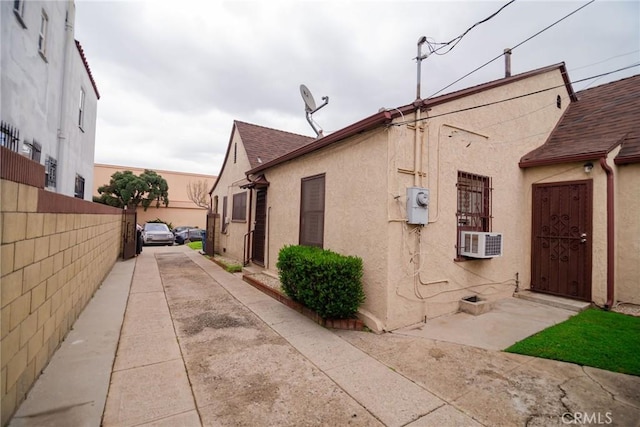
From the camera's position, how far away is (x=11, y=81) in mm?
5914

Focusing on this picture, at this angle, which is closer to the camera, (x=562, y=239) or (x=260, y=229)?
(x=562, y=239)

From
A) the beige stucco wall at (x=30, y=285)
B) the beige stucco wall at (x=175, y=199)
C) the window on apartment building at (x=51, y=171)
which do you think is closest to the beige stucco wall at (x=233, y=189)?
the window on apartment building at (x=51, y=171)

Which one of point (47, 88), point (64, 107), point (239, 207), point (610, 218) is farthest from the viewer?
point (239, 207)

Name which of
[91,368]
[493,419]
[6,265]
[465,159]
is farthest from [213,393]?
[465,159]

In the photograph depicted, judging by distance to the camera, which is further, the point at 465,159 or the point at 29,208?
the point at 465,159

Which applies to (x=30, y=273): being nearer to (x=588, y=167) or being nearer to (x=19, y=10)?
(x=19, y=10)

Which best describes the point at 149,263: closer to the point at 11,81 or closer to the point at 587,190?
the point at 11,81

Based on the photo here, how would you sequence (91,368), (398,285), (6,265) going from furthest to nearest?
(398,285)
(91,368)
(6,265)

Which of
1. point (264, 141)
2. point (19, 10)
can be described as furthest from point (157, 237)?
point (19, 10)

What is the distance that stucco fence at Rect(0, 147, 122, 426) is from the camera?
2152 mm

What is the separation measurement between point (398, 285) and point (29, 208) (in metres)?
4.45

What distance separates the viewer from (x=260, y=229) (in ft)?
31.0

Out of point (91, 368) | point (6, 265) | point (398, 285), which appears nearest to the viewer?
point (6, 265)

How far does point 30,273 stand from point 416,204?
4.67m
